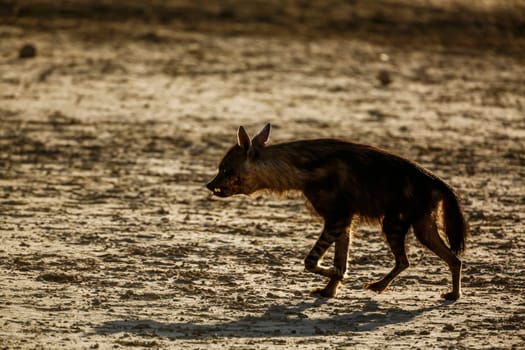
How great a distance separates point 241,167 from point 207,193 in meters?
3.30

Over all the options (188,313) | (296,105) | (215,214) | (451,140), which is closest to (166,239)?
(215,214)

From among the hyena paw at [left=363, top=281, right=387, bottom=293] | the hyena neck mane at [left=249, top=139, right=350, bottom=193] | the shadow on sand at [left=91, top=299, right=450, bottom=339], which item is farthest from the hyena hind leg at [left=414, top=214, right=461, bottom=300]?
the hyena neck mane at [left=249, top=139, right=350, bottom=193]

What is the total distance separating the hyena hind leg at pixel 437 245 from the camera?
348 inches

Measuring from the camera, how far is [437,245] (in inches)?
352

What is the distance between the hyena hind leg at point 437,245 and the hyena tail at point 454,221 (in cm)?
8

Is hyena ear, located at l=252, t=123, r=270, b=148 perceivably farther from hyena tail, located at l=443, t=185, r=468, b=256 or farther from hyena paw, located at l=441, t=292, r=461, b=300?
hyena paw, located at l=441, t=292, r=461, b=300

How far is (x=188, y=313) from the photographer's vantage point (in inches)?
324

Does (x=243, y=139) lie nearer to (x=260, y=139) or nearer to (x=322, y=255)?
(x=260, y=139)

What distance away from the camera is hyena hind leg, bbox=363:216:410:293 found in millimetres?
8844

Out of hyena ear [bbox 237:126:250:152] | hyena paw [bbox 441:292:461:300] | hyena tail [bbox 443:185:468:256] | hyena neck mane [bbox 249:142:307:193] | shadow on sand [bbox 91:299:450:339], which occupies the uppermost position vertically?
hyena ear [bbox 237:126:250:152]

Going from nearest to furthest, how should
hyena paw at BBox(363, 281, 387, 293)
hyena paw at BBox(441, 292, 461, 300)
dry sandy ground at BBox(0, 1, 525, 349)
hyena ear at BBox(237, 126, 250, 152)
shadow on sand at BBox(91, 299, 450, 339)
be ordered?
shadow on sand at BBox(91, 299, 450, 339) → dry sandy ground at BBox(0, 1, 525, 349) → hyena paw at BBox(441, 292, 461, 300) → hyena paw at BBox(363, 281, 387, 293) → hyena ear at BBox(237, 126, 250, 152)

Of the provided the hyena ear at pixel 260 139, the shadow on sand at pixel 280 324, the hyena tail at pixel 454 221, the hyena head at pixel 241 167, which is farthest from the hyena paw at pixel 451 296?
the hyena ear at pixel 260 139

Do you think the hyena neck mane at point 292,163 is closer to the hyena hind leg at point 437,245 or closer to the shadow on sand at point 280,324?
the hyena hind leg at point 437,245

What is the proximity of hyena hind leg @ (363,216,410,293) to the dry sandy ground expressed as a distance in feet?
0.34
